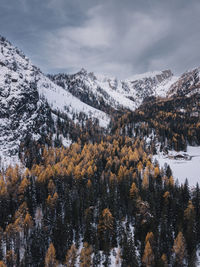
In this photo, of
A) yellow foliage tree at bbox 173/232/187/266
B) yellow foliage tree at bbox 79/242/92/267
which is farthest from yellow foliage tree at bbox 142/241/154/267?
yellow foliage tree at bbox 79/242/92/267

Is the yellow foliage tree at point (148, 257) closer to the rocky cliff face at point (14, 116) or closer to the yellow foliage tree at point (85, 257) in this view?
the yellow foliage tree at point (85, 257)

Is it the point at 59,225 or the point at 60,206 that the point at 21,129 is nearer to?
the point at 60,206

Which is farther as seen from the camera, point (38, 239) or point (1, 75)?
point (1, 75)

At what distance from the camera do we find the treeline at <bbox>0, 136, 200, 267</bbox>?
56094mm

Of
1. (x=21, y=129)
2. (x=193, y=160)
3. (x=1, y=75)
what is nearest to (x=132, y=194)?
(x=193, y=160)

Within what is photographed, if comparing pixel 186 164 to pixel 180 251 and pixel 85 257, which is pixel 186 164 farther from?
pixel 85 257

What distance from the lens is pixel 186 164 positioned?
13800 cm

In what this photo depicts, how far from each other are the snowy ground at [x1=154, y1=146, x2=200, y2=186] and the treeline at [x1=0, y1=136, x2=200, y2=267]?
2363cm

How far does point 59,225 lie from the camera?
6366cm

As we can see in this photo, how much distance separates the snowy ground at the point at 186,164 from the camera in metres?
112

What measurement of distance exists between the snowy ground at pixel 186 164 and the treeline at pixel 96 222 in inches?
930

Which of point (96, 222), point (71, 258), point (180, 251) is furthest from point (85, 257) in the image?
point (180, 251)

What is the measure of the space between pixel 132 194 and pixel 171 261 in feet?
102

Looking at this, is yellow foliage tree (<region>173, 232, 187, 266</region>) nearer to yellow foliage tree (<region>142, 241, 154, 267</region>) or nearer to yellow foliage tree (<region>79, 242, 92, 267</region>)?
yellow foliage tree (<region>142, 241, 154, 267</region>)
